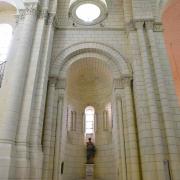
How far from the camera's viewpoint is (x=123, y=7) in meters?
11.0

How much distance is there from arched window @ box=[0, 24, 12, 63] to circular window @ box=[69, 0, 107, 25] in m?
3.88

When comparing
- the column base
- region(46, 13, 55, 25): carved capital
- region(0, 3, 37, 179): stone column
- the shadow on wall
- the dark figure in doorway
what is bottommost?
the column base

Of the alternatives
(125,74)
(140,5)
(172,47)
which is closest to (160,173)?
(125,74)

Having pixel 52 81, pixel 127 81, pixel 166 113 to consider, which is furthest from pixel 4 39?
pixel 166 113

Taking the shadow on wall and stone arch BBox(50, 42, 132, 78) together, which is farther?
the shadow on wall

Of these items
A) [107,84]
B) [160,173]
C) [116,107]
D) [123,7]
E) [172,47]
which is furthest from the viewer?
[172,47]

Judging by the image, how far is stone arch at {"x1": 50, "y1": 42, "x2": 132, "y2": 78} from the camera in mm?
9609

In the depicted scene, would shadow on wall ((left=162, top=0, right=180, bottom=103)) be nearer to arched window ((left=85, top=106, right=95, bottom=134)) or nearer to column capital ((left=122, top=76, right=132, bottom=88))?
column capital ((left=122, top=76, right=132, bottom=88))

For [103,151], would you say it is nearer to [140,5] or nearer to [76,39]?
[76,39]

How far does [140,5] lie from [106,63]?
3.43m

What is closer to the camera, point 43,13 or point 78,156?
point 43,13

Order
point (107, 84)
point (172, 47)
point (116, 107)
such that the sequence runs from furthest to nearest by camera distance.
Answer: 1. point (172, 47)
2. point (107, 84)
3. point (116, 107)

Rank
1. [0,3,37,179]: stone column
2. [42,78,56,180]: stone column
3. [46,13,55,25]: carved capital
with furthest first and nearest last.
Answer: [46,13,55,25]: carved capital < [42,78,56,180]: stone column < [0,3,37,179]: stone column

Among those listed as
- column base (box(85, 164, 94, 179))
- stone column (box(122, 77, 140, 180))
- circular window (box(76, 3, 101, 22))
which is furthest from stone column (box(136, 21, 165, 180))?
column base (box(85, 164, 94, 179))
